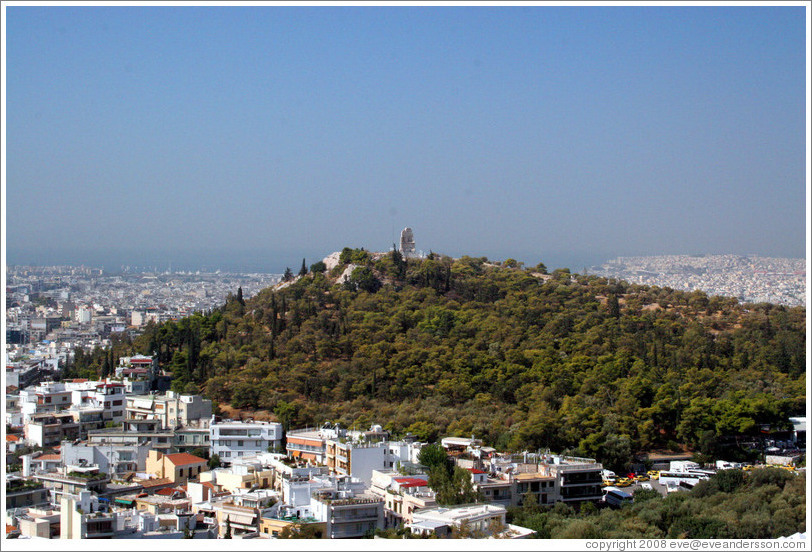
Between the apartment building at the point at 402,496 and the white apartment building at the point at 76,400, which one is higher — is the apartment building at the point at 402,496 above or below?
below

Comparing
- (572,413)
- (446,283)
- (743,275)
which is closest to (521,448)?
(572,413)

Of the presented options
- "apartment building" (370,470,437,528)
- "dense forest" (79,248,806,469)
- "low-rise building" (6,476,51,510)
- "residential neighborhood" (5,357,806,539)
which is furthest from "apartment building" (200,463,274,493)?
"dense forest" (79,248,806,469)

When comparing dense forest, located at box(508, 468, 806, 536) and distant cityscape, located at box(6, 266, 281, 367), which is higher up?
distant cityscape, located at box(6, 266, 281, 367)

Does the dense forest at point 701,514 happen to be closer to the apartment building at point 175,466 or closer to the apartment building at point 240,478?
the apartment building at point 240,478

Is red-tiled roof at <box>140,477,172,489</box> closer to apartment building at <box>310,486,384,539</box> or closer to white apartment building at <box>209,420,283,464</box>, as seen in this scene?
white apartment building at <box>209,420,283,464</box>

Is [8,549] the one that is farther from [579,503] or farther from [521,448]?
[521,448]

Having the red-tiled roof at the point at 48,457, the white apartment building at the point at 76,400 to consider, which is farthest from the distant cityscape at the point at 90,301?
the red-tiled roof at the point at 48,457
